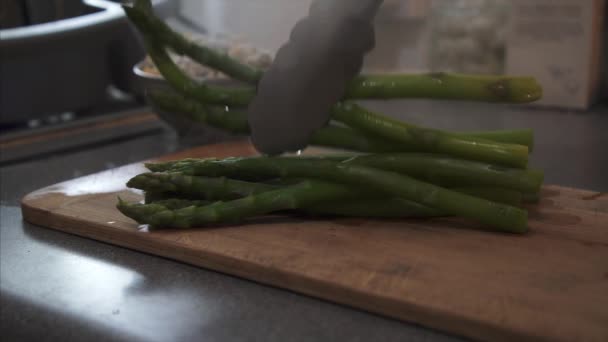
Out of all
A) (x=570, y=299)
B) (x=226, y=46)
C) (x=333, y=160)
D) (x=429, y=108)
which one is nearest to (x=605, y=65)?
(x=429, y=108)

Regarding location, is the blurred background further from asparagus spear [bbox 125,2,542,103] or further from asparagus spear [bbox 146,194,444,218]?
asparagus spear [bbox 146,194,444,218]

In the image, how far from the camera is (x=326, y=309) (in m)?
0.67

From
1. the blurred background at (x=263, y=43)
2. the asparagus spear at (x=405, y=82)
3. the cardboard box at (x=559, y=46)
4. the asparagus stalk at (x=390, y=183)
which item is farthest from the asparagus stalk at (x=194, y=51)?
the cardboard box at (x=559, y=46)

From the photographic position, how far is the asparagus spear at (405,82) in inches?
33.6

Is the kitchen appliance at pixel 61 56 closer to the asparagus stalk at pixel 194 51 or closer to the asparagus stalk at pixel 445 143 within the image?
the asparagus stalk at pixel 194 51

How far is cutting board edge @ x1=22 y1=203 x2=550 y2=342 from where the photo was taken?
1.94ft

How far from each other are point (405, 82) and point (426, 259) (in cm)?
28

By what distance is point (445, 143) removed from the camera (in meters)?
0.87

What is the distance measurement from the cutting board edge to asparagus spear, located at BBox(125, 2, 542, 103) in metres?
0.29

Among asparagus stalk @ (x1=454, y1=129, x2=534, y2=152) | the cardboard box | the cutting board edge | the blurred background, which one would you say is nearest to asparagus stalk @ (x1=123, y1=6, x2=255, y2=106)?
the cutting board edge

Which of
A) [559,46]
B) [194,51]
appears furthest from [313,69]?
[559,46]

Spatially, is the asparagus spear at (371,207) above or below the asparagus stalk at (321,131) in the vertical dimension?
below

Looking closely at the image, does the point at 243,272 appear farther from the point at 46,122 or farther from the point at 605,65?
the point at 605,65

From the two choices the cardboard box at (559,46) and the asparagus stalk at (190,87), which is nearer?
the asparagus stalk at (190,87)
